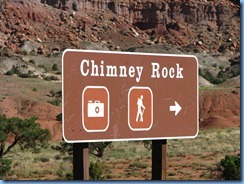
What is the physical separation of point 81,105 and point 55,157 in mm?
25797

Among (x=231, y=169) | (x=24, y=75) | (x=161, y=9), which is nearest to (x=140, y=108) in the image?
(x=231, y=169)

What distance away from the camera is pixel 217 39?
286ft

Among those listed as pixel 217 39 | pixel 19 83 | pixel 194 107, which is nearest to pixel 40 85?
pixel 19 83

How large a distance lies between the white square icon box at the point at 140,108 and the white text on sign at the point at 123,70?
97mm

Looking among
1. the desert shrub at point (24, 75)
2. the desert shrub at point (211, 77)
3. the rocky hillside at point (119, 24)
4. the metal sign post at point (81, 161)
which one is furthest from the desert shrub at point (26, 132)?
the rocky hillside at point (119, 24)

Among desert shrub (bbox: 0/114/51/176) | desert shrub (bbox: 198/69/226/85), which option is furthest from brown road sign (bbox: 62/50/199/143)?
desert shrub (bbox: 198/69/226/85)

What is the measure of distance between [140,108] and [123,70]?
0.31 meters

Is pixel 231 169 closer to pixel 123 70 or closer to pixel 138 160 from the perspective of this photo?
pixel 138 160

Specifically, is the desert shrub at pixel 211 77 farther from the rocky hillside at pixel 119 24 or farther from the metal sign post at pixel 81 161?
the metal sign post at pixel 81 161

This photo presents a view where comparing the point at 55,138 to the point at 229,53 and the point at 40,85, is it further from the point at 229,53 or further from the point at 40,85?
the point at 229,53

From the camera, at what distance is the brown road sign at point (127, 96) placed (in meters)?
4.48

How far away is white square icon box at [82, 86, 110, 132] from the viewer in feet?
14.9

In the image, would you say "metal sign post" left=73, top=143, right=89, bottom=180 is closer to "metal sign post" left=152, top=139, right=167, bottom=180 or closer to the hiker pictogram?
the hiker pictogram

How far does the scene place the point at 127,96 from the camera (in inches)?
189
